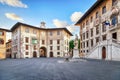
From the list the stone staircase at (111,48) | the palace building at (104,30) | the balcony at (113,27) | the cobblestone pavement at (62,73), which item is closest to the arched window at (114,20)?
the palace building at (104,30)

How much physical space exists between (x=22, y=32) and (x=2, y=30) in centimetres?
732

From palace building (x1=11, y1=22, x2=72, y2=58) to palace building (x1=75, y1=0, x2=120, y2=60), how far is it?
2072cm

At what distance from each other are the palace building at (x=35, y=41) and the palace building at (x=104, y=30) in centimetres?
2072

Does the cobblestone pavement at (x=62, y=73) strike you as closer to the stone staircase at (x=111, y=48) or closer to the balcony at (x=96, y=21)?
the stone staircase at (x=111, y=48)

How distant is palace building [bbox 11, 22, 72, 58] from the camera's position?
1778 inches

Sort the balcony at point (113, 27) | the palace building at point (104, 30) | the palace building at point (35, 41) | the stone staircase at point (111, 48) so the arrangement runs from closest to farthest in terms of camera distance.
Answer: the stone staircase at point (111, 48) < the palace building at point (104, 30) < the balcony at point (113, 27) < the palace building at point (35, 41)

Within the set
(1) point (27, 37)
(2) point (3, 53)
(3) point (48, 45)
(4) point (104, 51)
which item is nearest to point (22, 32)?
(1) point (27, 37)

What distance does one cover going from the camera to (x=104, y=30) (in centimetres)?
2641

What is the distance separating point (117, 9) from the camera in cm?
2222

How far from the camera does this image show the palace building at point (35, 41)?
45156 millimetres

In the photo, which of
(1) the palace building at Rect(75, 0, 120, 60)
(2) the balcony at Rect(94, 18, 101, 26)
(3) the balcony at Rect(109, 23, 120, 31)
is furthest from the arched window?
(2) the balcony at Rect(94, 18, 101, 26)

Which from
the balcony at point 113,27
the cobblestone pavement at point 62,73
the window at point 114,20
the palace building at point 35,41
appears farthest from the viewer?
the palace building at point 35,41

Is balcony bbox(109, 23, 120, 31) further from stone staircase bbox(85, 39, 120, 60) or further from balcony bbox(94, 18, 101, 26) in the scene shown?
balcony bbox(94, 18, 101, 26)

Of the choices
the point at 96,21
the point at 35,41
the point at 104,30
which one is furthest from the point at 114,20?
the point at 35,41
